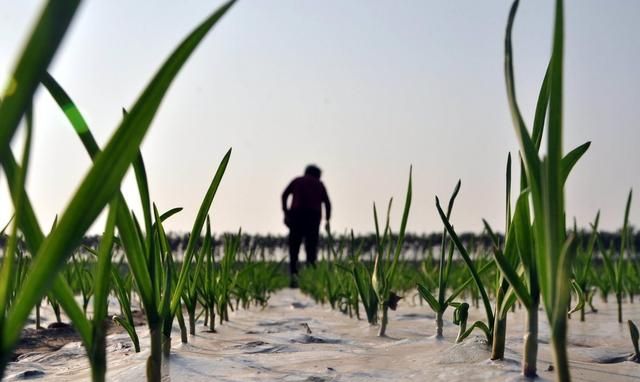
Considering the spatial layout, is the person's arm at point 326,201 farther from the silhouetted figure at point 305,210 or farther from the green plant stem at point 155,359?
the green plant stem at point 155,359

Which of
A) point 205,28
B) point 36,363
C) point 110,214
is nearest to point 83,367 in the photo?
point 36,363

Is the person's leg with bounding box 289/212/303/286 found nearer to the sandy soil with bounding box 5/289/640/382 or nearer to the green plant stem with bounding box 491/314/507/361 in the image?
the sandy soil with bounding box 5/289/640/382

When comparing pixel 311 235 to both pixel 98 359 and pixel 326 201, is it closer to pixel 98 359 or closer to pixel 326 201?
pixel 326 201

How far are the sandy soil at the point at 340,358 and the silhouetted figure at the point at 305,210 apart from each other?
6.26 metres

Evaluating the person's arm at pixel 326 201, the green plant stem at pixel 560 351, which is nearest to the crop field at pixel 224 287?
the green plant stem at pixel 560 351

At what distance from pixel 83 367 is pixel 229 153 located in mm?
639

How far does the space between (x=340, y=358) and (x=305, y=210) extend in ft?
23.8

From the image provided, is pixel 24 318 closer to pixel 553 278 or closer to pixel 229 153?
pixel 553 278

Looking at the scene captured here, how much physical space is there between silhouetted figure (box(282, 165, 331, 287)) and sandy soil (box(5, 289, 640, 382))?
626 centimetres

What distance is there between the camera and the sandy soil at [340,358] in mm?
1156

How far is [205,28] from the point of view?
0.72 metres

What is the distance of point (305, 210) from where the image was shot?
8.62 metres

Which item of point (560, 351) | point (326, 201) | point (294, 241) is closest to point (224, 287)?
point (560, 351)

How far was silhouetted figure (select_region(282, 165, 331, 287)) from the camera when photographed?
339 inches
